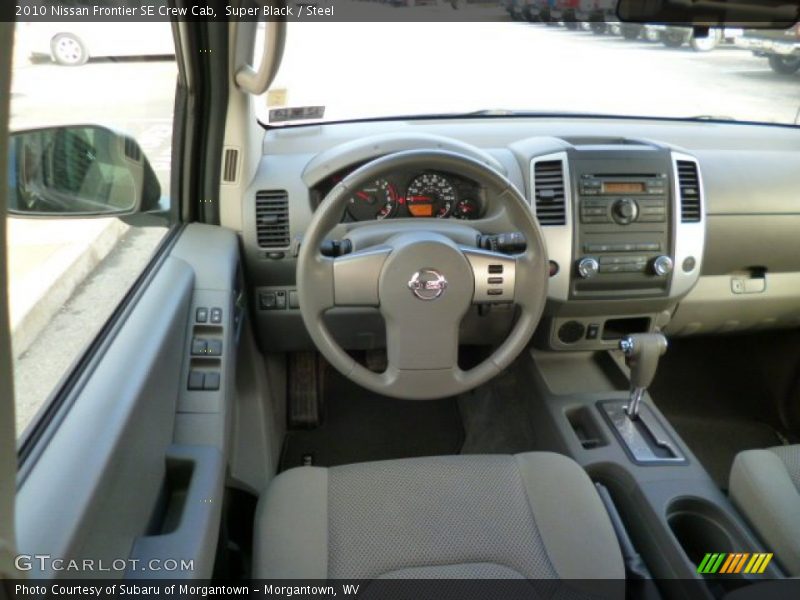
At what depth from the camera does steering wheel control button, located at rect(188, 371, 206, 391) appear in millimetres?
1785

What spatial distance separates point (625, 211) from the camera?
232cm

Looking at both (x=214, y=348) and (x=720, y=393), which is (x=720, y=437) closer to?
(x=720, y=393)

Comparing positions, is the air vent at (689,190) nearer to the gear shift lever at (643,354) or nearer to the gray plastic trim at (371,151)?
the gear shift lever at (643,354)

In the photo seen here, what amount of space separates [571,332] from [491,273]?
88cm

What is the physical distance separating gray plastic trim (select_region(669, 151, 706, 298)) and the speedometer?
833mm

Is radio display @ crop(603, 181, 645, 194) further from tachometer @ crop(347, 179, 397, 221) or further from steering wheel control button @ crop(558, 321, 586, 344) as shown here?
tachometer @ crop(347, 179, 397, 221)

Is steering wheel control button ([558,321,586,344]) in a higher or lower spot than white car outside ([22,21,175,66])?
lower

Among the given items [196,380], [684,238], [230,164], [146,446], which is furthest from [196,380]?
[684,238]

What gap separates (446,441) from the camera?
293 cm

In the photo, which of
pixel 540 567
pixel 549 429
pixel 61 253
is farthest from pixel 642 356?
pixel 61 253

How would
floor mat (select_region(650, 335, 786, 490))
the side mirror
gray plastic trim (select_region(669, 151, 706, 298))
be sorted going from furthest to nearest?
1. floor mat (select_region(650, 335, 786, 490))
2. gray plastic trim (select_region(669, 151, 706, 298))
3. the side mirror

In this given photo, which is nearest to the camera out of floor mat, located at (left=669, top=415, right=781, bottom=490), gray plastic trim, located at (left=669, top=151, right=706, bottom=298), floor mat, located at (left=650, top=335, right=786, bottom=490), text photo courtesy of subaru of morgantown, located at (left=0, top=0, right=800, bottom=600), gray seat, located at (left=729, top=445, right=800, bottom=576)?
text photo courtesy of subaru of morgantown, located at (left=0, top=0, right=800, bottom=600)

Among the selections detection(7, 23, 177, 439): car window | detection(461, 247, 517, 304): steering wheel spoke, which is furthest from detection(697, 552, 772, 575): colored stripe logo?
detection(7, 23, 177, 439): car window

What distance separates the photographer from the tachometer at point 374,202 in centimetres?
220
